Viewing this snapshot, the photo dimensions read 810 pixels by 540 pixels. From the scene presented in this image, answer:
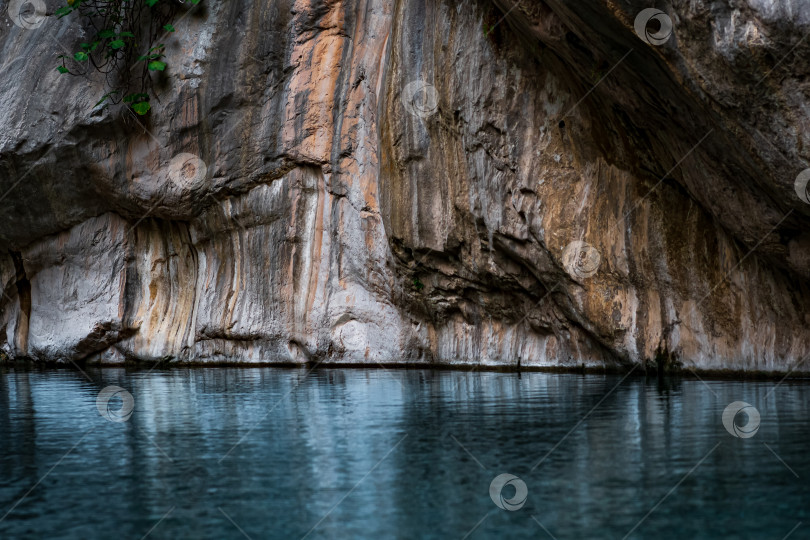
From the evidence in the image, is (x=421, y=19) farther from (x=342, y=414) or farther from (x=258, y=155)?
(x=342, y=414)

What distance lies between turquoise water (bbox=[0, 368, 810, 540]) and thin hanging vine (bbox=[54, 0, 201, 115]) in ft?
36.4

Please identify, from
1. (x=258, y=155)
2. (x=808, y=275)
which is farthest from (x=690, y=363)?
(x=258, y=155)

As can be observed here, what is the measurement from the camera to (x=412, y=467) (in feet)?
19.3

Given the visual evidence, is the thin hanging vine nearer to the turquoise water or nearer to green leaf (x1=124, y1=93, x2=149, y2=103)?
green leaf (x1=124, y1=93, x2=149, y2=103)

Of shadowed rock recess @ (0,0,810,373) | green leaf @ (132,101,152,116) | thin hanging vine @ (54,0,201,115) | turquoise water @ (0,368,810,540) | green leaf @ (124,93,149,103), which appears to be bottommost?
turquoise water @ (0,368,810,540)

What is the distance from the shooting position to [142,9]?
20.2 m

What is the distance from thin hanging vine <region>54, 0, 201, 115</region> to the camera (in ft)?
65.0

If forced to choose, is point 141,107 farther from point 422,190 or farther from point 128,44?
point 422,190

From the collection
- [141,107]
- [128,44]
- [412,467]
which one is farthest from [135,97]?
[412,467]

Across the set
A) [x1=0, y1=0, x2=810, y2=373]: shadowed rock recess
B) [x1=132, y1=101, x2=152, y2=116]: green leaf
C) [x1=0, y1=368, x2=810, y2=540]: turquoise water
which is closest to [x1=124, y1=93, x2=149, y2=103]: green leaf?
[x1=132, y1=101, x2=152, y2=116]: green leaf

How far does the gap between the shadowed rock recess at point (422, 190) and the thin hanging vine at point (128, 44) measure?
1.26 ft

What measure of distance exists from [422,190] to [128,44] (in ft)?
26.5

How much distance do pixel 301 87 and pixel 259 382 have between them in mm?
8219

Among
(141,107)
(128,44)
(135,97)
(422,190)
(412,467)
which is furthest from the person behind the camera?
(128,44)
